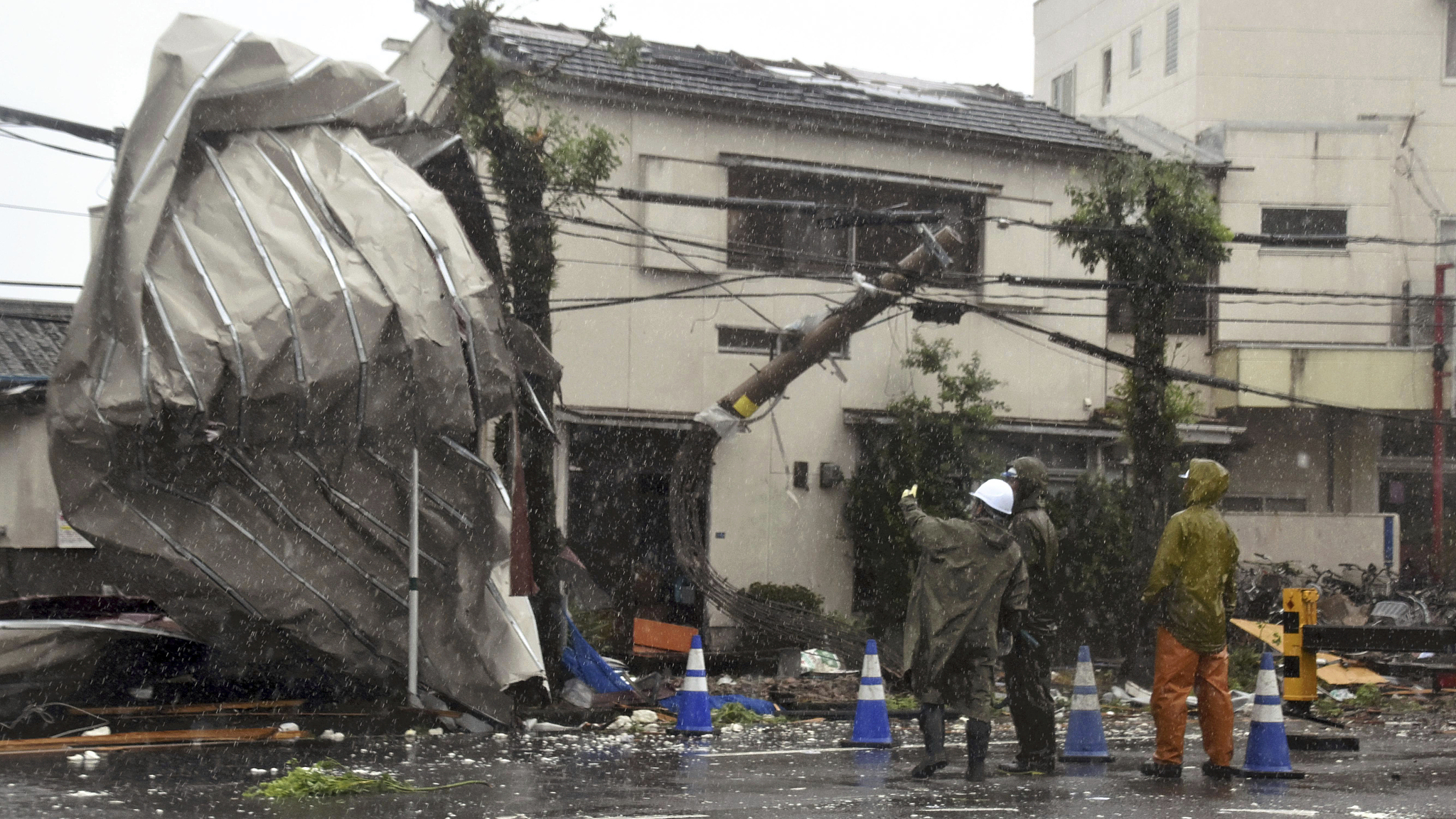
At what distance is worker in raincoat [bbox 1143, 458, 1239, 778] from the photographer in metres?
8.87

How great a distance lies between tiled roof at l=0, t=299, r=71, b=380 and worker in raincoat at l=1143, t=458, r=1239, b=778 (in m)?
12.4

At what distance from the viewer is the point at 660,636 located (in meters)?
17.0

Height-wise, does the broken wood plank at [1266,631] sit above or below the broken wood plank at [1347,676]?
above

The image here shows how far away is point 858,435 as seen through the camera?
803 inches

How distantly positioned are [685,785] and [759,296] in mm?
11550

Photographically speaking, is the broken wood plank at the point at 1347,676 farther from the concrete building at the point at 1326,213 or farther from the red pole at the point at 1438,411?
the red pole at the point at 1438,411

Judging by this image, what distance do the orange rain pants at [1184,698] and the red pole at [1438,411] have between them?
56.5ft

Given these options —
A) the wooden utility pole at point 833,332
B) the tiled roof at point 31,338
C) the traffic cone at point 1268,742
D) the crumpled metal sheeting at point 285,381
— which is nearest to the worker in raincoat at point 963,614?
the traffic cone at point 1268,742

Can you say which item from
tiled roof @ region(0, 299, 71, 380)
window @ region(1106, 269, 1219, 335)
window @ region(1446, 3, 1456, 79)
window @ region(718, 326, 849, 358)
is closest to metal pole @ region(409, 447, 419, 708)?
tiled roof @ region(0, 299, 71, 380)

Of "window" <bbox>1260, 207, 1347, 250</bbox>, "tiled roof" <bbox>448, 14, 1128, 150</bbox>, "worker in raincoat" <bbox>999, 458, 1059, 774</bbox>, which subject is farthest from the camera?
"window" <bbox>1260, 207, 1347, 250</bbox>

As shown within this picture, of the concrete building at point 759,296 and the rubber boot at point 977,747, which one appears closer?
the rubber boot at point 977,747

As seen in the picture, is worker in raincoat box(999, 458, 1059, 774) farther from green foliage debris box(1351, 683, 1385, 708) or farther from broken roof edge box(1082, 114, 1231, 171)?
broken roof edge box(1082, 114, 1231, 171)

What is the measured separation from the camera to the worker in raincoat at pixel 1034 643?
30.6 feet

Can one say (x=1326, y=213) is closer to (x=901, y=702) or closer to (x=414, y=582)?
(x=901, y=702)
